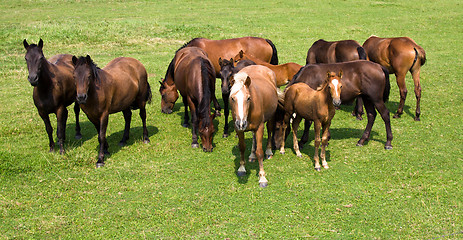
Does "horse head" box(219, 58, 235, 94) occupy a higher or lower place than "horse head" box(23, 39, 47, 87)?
lower

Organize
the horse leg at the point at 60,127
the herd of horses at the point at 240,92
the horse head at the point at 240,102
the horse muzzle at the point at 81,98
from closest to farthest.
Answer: the horse head at the point at 240,102
the herd of horses at the point at 240,92
the horse muzzle at the point at 81,98
the horse leg at the point at 60,127

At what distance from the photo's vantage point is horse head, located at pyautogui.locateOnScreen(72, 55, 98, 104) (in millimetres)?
8234

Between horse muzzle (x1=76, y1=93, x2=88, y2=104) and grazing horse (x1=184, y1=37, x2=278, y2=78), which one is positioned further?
grazing horse (x1=184, y1=37, x2=278, y2=78)

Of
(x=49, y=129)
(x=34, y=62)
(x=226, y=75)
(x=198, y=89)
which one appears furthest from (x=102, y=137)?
(x=226, y=75)

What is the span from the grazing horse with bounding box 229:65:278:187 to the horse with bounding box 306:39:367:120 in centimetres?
388

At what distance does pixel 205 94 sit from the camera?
32.0 ft

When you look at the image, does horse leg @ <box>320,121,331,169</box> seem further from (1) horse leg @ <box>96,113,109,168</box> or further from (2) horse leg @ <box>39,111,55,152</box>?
(2) horse leg @ <box>39,111,55,152</box>

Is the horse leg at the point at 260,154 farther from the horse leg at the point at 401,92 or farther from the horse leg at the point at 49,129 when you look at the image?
the horse leg at the point at 401,92

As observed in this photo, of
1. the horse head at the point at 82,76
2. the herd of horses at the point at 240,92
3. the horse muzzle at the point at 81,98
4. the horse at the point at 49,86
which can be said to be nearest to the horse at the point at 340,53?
the herd of horses at the point at 240,92

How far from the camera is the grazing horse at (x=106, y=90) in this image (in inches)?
331

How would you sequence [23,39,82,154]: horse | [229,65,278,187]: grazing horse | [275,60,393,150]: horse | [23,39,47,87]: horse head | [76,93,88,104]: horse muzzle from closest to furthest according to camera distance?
[229,65,278,187]: grazing horse, [76,93,88,104]: horse muzzle, [23,39,47,87]: horse head, [23,39,82,154]: horse, [275,60,393,150]: horse

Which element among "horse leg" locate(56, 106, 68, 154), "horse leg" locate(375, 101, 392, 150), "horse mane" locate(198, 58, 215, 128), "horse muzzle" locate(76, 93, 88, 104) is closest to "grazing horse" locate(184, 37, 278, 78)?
"horse mane" locate(198, 58, 215, 128)

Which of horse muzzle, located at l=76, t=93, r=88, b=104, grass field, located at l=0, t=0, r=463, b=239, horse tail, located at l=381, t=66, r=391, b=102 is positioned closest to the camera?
grass field, located at l=0, t=0, r=463, b=239

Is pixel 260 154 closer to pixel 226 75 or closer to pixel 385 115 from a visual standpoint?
pixel 226 75
